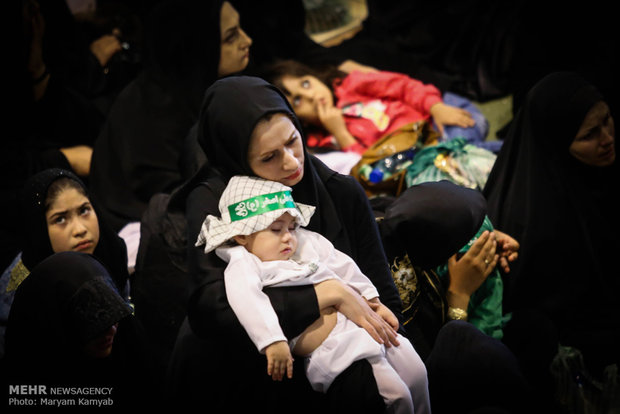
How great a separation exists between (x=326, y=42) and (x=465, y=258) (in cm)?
273

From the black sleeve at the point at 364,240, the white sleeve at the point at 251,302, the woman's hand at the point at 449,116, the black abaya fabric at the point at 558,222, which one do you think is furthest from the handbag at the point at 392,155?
the white sleeve at the point at 251,302

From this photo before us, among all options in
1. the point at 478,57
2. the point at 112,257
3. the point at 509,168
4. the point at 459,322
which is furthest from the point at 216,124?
the point at 478,57

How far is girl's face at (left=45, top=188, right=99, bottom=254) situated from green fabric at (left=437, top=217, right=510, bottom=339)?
3.92 feet

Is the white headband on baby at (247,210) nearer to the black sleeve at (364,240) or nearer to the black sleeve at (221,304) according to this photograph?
the black sleeve at (221,304)

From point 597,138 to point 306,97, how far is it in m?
1.55

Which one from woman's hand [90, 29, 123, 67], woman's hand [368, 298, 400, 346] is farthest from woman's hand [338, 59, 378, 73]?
woman's hand [368, 298, 400, 346]

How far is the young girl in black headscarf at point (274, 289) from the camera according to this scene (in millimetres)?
1696

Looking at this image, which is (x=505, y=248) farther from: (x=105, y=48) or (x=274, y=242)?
(x=105, y=48)

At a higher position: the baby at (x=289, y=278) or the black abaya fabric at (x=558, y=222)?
the baby at (x=289, y=278)

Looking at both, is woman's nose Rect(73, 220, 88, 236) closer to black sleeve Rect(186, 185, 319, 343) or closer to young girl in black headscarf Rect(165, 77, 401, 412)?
young girl in black headscarf Rect(165, 77, 401, 412)

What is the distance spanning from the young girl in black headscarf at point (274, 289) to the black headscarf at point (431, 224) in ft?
0.84

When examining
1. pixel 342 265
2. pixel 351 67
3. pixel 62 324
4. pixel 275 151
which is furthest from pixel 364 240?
pixel 351 67

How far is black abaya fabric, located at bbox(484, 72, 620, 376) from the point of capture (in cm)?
256

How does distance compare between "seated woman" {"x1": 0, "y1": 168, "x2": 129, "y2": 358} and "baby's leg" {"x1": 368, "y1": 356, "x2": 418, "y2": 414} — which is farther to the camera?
"seated woman" {"x1": 0, "y1": 168, "x2": 129, "y2": 358}
